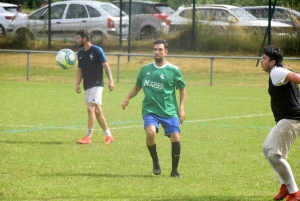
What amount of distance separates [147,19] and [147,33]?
2.02ft

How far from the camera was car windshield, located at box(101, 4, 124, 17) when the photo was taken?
27902mm

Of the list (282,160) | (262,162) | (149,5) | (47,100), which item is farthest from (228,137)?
(149,5)

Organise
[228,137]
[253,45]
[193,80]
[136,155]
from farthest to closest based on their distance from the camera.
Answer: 1. [253,45]
2. [193,80]
3. [228,137]
4. [136,155]

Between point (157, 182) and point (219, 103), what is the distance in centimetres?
998

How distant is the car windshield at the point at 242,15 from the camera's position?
2666cm

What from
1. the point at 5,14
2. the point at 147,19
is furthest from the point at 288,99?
the point at 5,14

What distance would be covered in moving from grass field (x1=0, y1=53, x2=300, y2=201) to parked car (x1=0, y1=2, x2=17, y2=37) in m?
7.36

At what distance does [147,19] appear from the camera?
27922 millimetres

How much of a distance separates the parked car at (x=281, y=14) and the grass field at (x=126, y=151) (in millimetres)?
5012

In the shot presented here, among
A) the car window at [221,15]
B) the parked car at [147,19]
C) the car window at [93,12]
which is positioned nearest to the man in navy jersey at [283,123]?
the car window at [221,15]

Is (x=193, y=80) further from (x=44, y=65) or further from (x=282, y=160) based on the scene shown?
(x=282, y=160)

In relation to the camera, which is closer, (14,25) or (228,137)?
(228,137)

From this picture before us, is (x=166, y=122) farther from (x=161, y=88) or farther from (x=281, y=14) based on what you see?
(x=281, y=14)

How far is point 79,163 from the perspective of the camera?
9.62 meters
